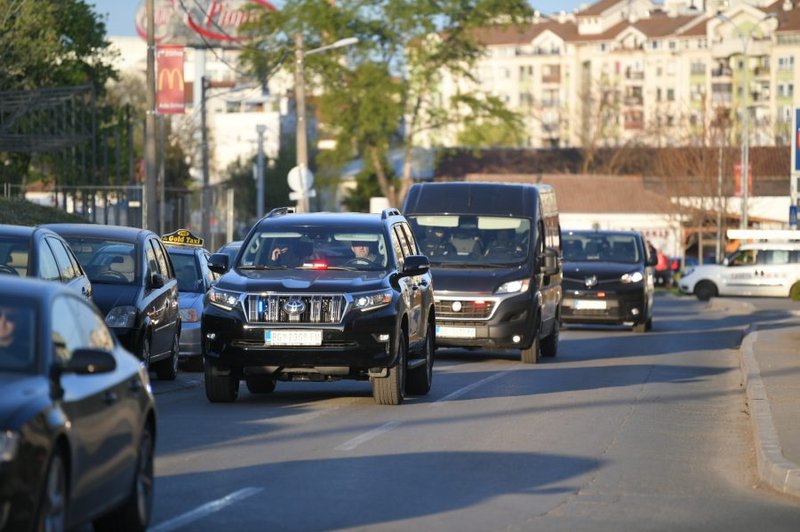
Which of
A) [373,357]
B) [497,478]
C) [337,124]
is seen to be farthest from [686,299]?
[497,478]

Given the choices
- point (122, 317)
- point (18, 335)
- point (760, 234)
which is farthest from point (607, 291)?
point (18, 335)

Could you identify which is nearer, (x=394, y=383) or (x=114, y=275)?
(x=394, y=383)

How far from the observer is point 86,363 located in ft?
24.4

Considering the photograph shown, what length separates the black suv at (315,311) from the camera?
1567cm

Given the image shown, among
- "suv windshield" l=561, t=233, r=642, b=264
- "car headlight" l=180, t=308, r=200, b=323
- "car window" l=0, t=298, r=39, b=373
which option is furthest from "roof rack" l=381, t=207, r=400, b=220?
"suv windshield" l=561, t=233, r=642, b=264

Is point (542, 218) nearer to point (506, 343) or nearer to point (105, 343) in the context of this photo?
point (506, 343)

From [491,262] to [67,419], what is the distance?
16.6 meters

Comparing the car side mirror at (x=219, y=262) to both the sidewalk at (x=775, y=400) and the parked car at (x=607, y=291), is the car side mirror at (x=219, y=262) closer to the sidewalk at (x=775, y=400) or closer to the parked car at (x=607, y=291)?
the sidewalk at (x=775, y=400)

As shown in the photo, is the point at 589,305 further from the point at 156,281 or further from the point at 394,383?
the point at 394,383

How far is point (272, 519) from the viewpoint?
9.49 m

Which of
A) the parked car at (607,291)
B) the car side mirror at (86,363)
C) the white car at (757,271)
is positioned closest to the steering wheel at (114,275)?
the car side mirror at (86,363)

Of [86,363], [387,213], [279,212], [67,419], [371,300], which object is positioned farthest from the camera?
[279,212]

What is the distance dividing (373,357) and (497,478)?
171 inches

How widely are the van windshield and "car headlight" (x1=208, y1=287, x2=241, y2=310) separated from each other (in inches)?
304
